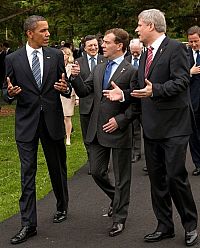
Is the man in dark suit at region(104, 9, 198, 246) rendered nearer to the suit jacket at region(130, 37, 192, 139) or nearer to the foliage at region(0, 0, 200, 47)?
the suit jacket at region(130, 37, 192, 139)

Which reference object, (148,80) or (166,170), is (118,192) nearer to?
(166,170)

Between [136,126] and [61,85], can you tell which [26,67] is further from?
[136,126]

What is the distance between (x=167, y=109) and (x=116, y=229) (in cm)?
153

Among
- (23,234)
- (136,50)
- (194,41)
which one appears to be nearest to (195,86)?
(194,41)

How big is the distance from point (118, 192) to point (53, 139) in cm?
94

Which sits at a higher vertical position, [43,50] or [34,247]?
[43,50]

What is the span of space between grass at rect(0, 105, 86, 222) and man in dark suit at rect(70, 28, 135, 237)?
152 cm

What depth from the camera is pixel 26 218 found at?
22.5ft

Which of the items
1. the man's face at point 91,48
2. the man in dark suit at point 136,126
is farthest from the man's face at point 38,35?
the man in dark suit at point 136,126

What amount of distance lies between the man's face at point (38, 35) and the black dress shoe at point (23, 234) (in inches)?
78.8

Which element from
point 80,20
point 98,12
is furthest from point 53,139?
point 80,20

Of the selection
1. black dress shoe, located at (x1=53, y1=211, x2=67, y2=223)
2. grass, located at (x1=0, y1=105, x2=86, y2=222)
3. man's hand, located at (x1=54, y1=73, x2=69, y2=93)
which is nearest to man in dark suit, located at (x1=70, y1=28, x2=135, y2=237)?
man's hand, located at (x1=54, y1=73, x2=69, y2=93)

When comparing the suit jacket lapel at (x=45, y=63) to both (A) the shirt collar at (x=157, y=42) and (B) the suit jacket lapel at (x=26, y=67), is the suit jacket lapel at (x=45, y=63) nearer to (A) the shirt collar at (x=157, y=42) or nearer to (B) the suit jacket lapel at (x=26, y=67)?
(B) the suit jacket lapel at (x=26, y=67)

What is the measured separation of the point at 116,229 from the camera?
273 inches
